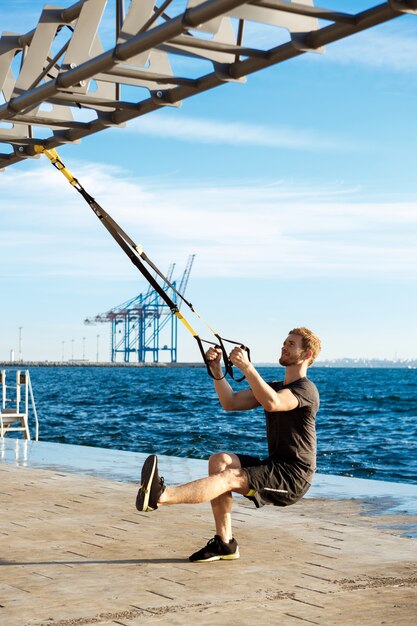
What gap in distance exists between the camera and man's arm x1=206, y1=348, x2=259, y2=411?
207 inches

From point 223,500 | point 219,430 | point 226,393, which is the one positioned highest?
point 226,393

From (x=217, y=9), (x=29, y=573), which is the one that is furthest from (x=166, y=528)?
(x=217, y=9)

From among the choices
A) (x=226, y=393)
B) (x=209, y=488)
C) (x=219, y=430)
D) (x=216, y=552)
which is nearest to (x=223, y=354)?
(x=226, y=393)

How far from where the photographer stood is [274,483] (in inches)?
202

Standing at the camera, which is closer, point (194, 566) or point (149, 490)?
point (149, 490)

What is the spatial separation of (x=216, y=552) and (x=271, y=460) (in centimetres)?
61

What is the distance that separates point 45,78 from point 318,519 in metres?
3.42

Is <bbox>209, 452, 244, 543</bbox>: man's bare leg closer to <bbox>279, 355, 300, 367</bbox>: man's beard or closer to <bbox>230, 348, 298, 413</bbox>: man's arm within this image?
<bbox>230, 348, 298, 413</bbox>: man's arm

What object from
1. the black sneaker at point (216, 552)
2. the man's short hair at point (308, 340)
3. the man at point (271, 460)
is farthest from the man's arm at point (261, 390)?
the black sneaker at point (216, 552)

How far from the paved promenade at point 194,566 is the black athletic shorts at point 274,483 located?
0.37 metres

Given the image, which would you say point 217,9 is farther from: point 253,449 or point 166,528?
point 253,449

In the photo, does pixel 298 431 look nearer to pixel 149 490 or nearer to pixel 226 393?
pixel 226 393

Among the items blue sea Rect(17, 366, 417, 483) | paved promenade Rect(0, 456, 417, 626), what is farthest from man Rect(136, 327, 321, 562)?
blue sea Rect(17, 366, 417, 483)

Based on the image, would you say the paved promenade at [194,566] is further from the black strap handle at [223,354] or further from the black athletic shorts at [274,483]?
the black strap handle at [223,354]
